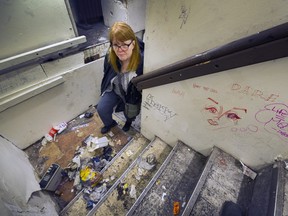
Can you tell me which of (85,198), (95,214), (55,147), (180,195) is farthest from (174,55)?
(55,147)

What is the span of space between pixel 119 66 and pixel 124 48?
1.10 feet

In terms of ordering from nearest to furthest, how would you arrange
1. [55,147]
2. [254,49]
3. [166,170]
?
[254,49] → [166,170] → [55,147]

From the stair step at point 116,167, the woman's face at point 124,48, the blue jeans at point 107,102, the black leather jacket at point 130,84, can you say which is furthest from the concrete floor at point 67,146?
the woman's face at point 124,48

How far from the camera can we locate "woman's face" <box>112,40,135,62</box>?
5.75ft

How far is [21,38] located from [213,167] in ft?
7.69

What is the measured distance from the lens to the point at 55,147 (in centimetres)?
255

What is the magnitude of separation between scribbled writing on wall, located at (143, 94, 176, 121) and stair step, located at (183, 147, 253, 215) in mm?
537

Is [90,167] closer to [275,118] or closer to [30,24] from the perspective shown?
[30,24]

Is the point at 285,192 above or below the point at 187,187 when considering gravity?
above

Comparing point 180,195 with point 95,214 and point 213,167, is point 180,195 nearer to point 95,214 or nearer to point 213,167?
point 213,167

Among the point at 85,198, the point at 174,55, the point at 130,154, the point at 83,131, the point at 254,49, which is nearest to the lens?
the point at 254,49

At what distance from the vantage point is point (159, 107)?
5.94ft

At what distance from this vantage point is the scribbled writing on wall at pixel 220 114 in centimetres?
128

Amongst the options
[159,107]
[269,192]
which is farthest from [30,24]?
[269,192]
